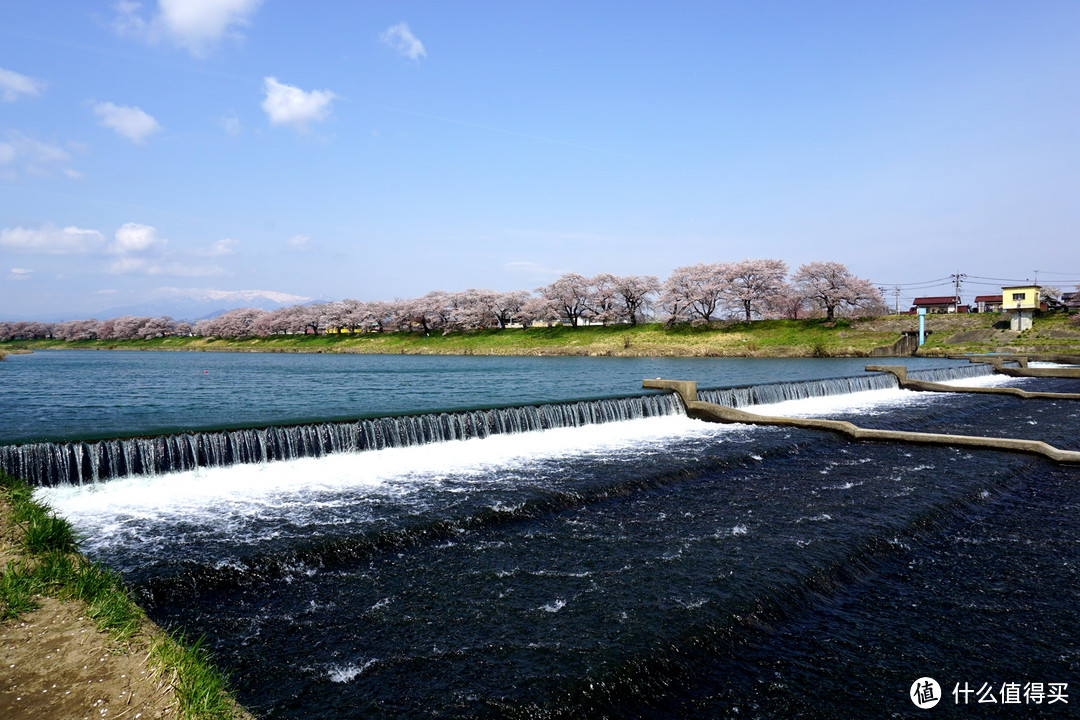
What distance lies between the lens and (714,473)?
1616 centimetres

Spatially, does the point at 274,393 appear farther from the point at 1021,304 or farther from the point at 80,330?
the point at 80,330

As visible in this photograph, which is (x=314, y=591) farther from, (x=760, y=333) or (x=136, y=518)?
(x=760, y=333)

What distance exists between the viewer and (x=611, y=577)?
363 inches

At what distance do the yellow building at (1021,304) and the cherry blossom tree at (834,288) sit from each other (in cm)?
1563

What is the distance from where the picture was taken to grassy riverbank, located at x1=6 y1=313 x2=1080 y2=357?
61562 millimetres

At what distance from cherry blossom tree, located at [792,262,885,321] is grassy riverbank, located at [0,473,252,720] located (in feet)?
269

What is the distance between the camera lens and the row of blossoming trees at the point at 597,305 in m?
81.7

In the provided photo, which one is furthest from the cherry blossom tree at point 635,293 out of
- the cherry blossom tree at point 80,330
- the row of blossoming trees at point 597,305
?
the cherry blossom tree at point 80,330

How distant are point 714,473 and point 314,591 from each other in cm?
1108

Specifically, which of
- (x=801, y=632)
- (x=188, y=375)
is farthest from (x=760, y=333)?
(x=801, y=632)

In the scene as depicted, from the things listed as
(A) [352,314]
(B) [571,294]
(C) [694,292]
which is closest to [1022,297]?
(C) [694,292]

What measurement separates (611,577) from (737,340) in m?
68.8

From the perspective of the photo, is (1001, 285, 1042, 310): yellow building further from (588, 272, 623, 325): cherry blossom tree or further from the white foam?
the white foam

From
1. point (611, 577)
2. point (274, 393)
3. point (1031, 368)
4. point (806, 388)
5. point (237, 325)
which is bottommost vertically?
point (1031, 368)
